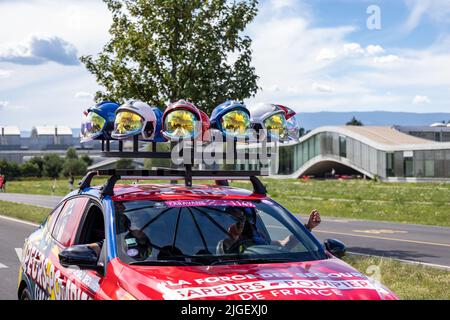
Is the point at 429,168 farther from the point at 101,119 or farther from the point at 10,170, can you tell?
the point at 10,170

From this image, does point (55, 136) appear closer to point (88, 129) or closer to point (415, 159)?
point (415, 159)

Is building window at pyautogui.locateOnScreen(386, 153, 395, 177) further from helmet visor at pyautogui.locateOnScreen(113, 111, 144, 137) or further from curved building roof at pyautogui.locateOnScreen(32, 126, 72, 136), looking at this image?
curved building roof at pyautogui.locateOnScreen(32, 126, 72, 136)

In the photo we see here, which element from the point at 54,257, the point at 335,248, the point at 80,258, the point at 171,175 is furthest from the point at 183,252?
the point at 54,257

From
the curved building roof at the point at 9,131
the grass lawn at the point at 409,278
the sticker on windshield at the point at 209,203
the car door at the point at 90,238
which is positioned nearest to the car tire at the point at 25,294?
the car door at the point at 90,238

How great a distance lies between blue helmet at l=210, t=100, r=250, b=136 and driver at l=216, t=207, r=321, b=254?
2.52 feet

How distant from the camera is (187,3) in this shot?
1537cm

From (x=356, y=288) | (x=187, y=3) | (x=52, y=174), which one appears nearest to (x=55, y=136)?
(x=52, y=174)

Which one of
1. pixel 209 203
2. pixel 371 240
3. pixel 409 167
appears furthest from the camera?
pixel 409 167

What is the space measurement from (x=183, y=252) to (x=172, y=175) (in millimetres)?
1113

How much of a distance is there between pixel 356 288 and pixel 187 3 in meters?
12.2

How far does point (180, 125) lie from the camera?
5.75 metres

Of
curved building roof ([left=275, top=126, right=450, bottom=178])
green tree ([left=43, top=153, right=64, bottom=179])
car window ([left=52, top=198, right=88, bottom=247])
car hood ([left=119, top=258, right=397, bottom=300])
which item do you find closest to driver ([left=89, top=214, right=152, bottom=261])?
car hood ([left=119, top=258, right=397, bottom=300])

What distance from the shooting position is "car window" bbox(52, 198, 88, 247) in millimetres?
5547
